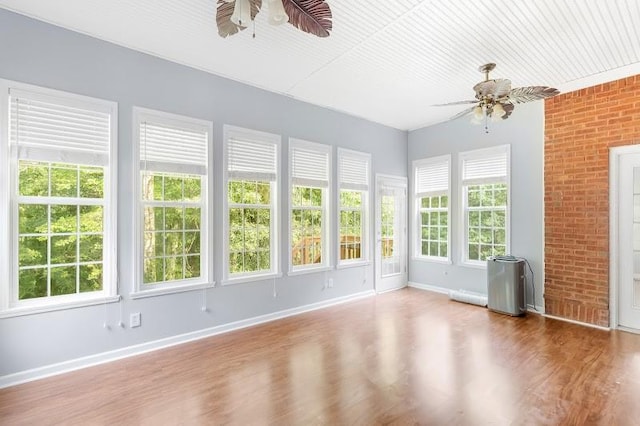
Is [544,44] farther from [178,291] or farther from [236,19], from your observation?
[178,291]

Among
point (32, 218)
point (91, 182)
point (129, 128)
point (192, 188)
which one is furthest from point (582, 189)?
point (32, 218)

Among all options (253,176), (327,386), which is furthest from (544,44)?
(327,386)

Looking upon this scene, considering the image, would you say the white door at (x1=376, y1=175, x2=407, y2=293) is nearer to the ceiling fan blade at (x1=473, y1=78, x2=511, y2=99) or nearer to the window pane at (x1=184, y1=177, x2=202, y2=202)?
the ceiling fan blade at (x1=473, y1=78, x2=511, y2=99)

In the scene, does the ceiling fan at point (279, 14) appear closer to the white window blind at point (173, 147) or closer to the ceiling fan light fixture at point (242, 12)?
the ceiling fan light fixture at point (242, 12)

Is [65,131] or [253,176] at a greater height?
[65,131]

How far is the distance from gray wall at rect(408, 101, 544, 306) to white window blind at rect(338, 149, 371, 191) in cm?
160

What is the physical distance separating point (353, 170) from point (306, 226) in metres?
1.39

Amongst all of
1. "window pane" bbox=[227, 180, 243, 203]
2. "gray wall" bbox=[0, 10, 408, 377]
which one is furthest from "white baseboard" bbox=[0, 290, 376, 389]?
"window pane" bbox=[227, 180, 243, 203]

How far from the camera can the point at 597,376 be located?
9.51 feet

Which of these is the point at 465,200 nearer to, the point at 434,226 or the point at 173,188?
the point at 434,226

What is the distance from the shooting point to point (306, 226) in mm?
4996

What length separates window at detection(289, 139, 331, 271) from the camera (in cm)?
480

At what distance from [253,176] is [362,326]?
2495 millimetres

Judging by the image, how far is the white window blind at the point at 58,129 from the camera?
2.87 meters
